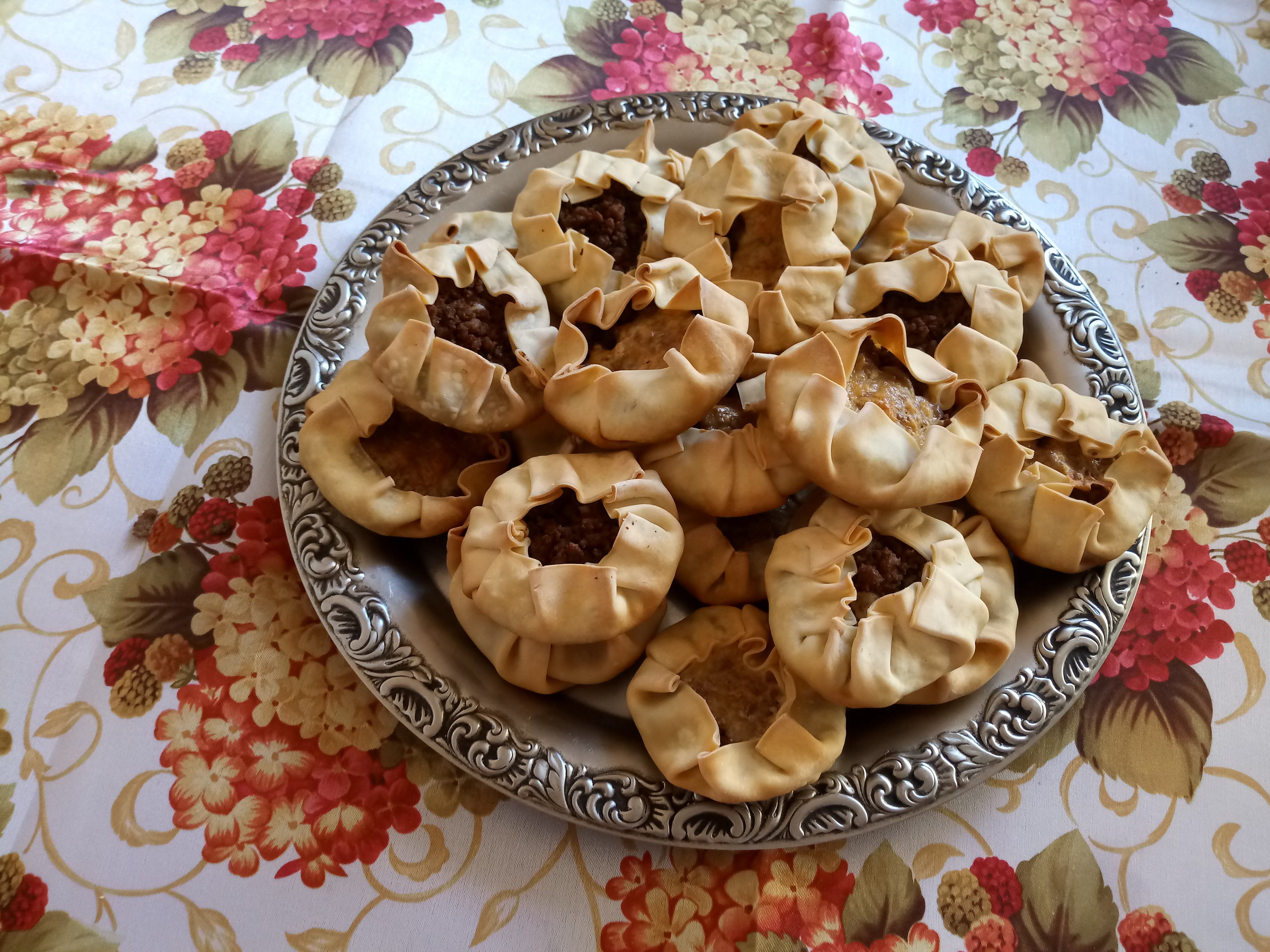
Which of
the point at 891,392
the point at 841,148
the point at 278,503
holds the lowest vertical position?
the point at 278,503

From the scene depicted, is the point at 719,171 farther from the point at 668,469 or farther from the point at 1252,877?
the point at 1252,877

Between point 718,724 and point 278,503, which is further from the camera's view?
point 278,503

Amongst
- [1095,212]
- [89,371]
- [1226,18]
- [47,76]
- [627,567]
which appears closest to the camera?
[627,567]

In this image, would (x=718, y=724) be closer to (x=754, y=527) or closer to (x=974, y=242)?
(x=754, y=527)

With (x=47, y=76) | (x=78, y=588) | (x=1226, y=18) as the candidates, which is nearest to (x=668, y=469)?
(x=78, y=588)

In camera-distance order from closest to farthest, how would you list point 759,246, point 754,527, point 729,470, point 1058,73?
point 729,470
point 754,527
point 759,246
point 1058,73

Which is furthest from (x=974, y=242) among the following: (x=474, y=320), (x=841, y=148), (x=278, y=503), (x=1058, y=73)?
(x=278, y=503)

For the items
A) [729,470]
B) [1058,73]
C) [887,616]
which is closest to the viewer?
[887,616]

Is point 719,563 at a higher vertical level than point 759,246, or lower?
lower
